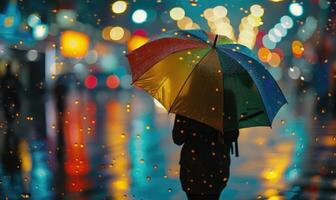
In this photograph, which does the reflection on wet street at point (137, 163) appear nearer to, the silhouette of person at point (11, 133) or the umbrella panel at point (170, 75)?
the silhouette of person at point (11, 133)

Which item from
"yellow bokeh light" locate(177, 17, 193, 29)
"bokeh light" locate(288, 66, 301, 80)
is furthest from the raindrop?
"bokeh light" locate(288, 66, 301, 80)

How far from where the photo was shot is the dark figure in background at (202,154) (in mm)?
3168

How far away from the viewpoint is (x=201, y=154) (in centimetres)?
321

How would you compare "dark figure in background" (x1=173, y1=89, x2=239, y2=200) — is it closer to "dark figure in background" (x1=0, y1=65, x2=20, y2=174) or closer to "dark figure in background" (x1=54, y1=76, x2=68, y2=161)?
"dark figure in background" (x1=0, y1=65, x2=20, y2=174)

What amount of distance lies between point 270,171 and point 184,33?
11.1ft

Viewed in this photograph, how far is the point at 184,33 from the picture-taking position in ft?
10.5

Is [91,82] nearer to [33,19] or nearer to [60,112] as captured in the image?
[60,112]

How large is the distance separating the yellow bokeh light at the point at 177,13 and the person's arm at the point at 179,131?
2629 millimetres

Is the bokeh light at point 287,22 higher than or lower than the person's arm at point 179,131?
higher

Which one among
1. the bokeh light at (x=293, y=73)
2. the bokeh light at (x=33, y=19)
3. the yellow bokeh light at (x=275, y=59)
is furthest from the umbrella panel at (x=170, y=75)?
the bokeh light at (x=293, y=73)

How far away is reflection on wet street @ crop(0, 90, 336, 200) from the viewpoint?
200 inches

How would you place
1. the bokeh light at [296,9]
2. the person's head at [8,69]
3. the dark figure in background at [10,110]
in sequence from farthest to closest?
the person's head at [8,69], the bokeh light at [296,9], the dark figure in background at [10,110]

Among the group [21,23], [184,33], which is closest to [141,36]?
[21,23]

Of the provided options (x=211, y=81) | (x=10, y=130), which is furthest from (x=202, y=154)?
(x=10, y=130)
